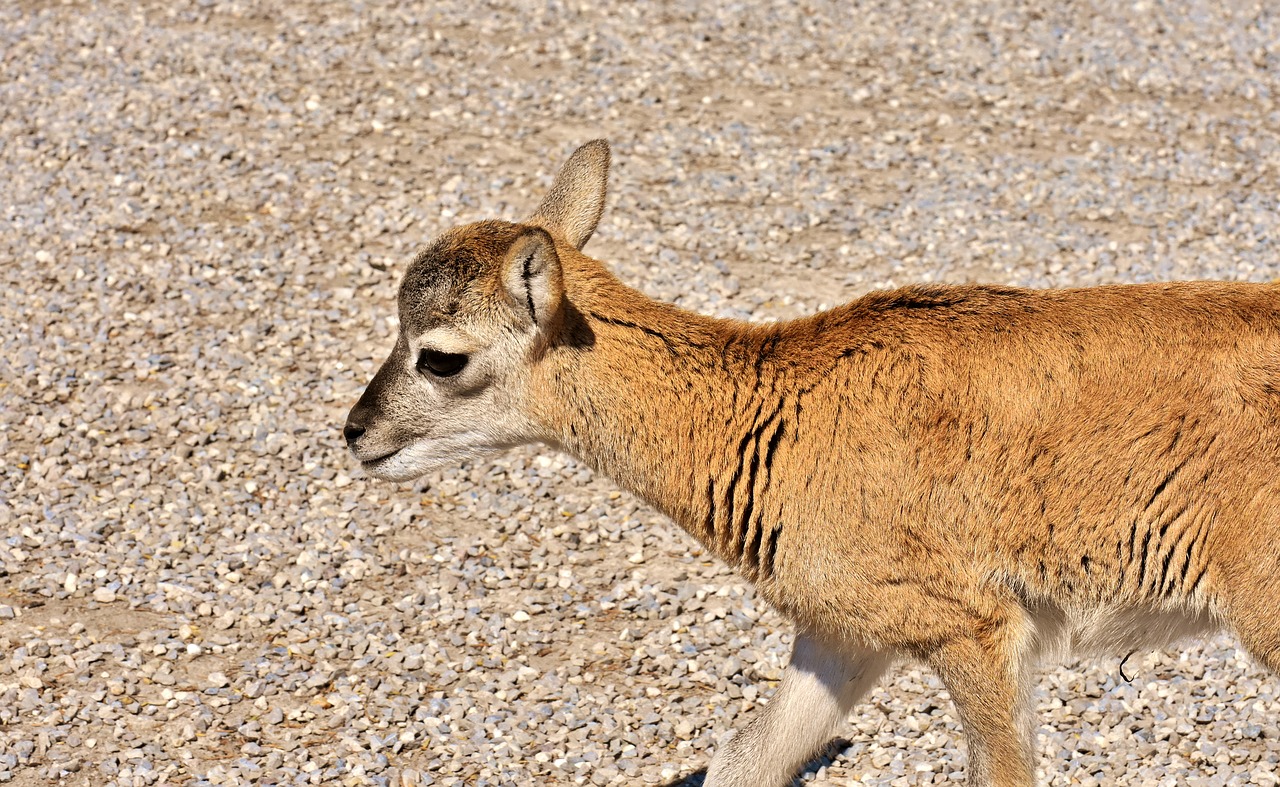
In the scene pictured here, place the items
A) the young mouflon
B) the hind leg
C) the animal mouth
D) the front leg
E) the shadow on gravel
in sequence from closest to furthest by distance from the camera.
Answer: the hind leg
the young mouflon
the front leg
the animal mouth
the shadow on gravel

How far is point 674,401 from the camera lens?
5809mm

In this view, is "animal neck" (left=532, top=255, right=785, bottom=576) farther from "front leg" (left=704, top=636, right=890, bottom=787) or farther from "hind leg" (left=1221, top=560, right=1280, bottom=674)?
"hind leg" (left=1221, top=560, right=1280, bottom=674)

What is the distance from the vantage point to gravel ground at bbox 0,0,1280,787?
7.14m

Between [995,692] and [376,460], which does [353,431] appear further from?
[995,692]

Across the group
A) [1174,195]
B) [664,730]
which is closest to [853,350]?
[664,730]

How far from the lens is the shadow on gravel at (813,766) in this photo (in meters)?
6.88

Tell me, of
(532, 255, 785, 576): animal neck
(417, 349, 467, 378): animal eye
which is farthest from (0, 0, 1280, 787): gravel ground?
(417, 349, 467, 378): animal eye

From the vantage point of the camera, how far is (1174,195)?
11.9m

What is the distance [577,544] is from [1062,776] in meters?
3.14

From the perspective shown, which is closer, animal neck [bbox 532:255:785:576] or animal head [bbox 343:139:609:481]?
animal head [bbox 343:139:609:481]

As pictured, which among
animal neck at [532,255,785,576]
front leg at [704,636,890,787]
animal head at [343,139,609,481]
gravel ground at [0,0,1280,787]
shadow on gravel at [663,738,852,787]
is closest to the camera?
animal head at [343,139,609,481]

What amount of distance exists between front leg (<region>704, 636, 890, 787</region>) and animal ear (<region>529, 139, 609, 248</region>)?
7.05ft

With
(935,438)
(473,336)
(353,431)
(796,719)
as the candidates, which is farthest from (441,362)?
(796,719)

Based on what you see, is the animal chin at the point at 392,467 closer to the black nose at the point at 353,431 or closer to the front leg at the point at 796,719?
the black nose at the point at 353,431
